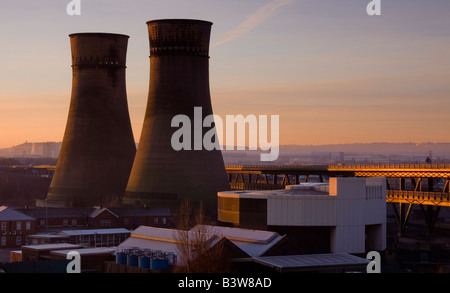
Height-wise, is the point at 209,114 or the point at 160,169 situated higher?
the point at 209,114

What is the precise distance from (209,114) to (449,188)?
72.0ft

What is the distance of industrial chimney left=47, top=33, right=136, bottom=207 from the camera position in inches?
3351

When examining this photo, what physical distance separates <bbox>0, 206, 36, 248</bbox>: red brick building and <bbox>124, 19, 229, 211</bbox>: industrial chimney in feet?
35.6

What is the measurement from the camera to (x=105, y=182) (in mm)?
86938

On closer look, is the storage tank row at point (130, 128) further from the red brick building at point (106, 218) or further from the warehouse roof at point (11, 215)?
the warehouse roof at point (11, 215)

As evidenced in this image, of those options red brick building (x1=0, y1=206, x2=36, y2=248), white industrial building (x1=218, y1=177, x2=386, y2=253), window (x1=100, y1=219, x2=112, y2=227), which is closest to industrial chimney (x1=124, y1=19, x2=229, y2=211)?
window (x1=100, y1=219, x2=112, y2=227)

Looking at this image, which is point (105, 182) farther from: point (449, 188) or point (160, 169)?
point (449, 188)

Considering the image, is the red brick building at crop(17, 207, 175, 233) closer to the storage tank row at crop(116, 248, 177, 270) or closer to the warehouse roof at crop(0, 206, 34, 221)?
the warehouse roof at crop(0, 206, 34, 221)

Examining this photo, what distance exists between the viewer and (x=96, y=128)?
85062 mm

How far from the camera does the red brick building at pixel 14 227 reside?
2867 inches

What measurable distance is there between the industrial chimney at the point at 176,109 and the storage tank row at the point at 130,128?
0.28 ft

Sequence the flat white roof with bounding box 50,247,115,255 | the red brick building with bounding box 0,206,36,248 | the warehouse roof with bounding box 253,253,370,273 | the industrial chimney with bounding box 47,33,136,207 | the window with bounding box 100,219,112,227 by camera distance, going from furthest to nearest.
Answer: the industrial chimney with bounding box 47,33,136,207 < the window with bounding box 100,219,112,227 < the red brick building with bounding box 0,206,36,248 < the flat white roof with bounding box 50,247,115,255 < the warehouse roof with bounding box 253,253,370,273
